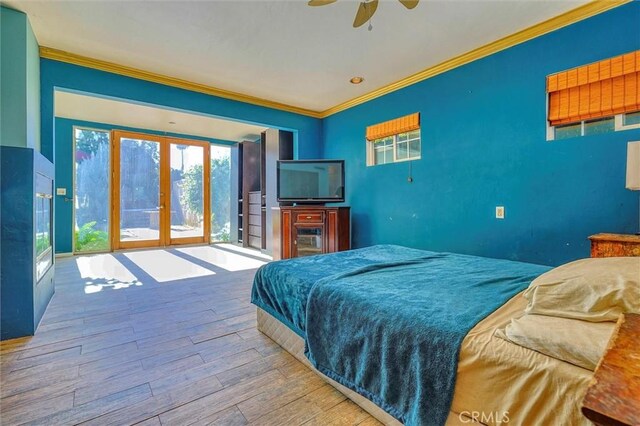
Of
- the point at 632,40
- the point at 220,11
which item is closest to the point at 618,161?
the point at 632,40

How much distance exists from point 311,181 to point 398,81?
1.85 m

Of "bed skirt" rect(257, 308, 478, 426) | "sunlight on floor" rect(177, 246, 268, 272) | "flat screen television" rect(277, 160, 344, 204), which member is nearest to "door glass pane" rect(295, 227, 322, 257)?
"flat screen television" rect(277, 160, 344, 204)

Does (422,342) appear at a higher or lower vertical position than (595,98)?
lower

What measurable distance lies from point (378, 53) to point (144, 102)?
2.86 m

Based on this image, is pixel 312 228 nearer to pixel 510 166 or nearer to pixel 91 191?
pixel 510 166

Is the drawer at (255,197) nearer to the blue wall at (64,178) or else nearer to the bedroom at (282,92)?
the bedroom at (282,92)

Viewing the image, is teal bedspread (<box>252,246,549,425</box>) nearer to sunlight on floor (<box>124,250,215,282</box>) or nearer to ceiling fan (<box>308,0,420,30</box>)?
ceiling fan (<box>308,0,420,30</box>)

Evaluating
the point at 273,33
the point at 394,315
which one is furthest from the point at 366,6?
the point at 394,315

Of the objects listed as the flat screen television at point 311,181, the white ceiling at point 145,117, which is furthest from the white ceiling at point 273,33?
the flat screen television at point 311,181

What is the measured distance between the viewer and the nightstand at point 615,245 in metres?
1.82

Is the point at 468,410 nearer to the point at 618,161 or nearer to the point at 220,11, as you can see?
the point at 618,161

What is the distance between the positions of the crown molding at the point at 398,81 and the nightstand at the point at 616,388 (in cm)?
297

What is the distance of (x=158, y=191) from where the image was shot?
607cm

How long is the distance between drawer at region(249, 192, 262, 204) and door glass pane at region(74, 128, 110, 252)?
2759 millimetres
